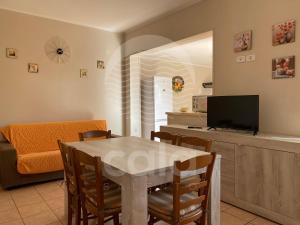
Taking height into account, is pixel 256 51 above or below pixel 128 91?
above

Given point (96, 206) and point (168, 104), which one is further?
point (168, 104)

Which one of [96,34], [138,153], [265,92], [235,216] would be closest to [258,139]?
[265,92]

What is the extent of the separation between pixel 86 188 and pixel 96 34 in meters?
3.56

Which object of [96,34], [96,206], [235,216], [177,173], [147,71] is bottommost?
[235,216]

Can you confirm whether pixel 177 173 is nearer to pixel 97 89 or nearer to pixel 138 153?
pixel 138 153

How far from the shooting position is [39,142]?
149 inches

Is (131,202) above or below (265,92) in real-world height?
below

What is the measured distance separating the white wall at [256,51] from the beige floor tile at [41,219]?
248 centimetres

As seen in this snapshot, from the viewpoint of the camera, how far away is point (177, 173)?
147cm

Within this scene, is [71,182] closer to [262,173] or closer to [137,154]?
[137,154]

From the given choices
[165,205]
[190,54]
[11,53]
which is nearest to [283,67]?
[165,205]

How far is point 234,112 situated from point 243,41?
87cm

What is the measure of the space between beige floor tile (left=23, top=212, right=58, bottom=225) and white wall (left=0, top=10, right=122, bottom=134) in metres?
1.92

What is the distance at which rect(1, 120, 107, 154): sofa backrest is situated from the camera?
11.9 ft
